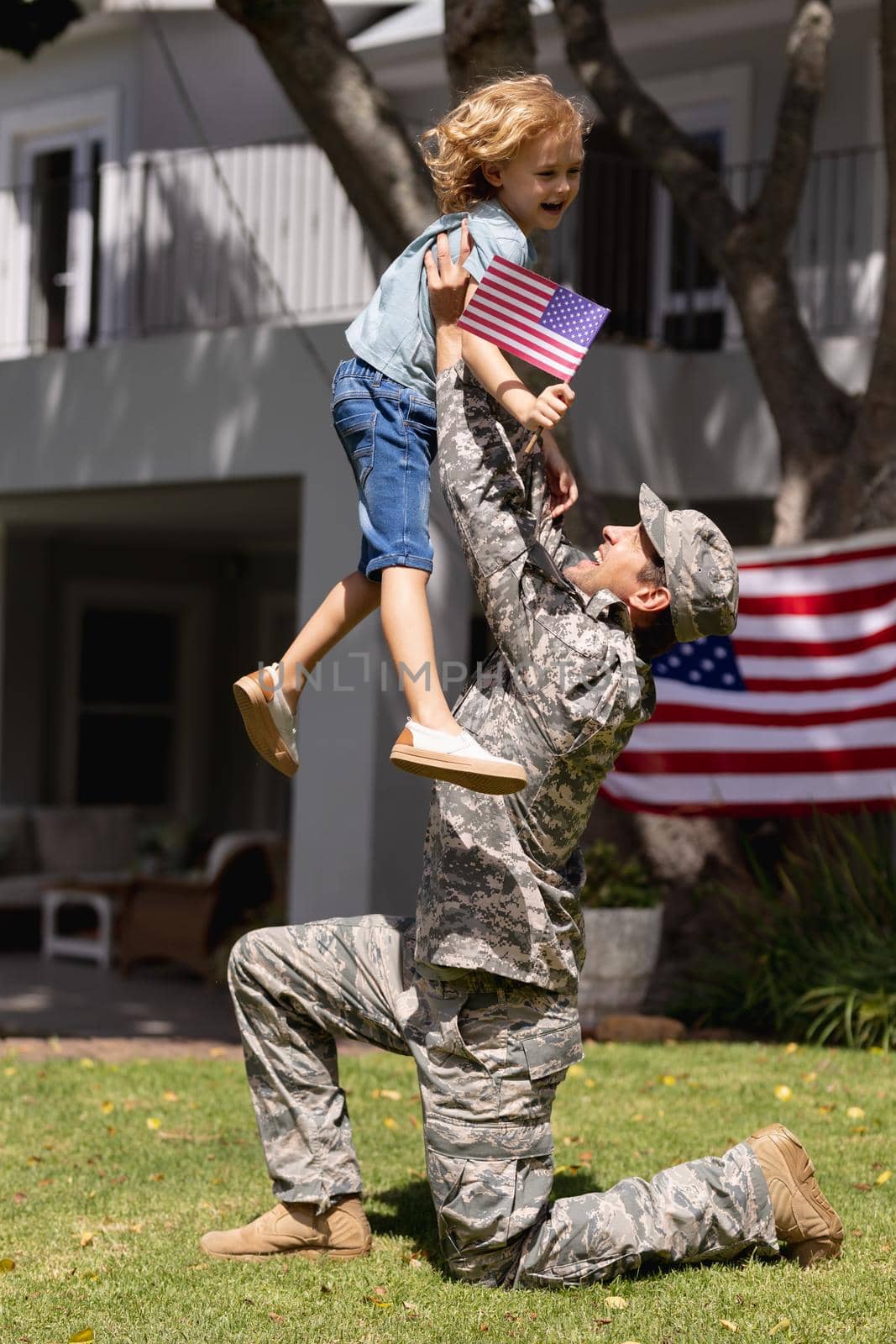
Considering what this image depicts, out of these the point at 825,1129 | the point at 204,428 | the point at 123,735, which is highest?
the point at 204,428

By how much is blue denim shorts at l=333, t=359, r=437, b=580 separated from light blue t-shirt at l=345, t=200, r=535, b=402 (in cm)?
3

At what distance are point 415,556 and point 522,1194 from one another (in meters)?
1.51

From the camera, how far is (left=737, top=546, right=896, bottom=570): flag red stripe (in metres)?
8.16

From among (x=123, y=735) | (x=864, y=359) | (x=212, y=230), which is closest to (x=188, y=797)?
(x=123, y=735)

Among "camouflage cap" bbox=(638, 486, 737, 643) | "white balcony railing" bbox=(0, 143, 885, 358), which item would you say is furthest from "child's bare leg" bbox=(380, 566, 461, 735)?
"white balcony railing" bbox=(0, 143, 885, 358)

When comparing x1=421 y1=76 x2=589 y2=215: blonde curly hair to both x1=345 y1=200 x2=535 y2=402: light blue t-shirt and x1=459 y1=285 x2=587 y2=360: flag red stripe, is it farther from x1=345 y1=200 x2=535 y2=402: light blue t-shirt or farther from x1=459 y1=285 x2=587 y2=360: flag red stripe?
x1=459 y1=285 x2=587 y2=360: flag red stripe

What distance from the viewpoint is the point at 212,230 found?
37.7 feet

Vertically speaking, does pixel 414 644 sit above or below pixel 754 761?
above

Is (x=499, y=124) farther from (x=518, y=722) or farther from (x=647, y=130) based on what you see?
(x=647, y=130)

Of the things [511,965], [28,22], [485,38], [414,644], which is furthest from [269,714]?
[28,22]

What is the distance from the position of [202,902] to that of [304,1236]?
6.78 m

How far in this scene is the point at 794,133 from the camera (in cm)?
908

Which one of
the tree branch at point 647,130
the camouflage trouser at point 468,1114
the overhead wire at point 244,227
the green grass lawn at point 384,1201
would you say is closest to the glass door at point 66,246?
the overhead wire at point 244,227

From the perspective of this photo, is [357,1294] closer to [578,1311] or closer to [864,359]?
[578,1311]
